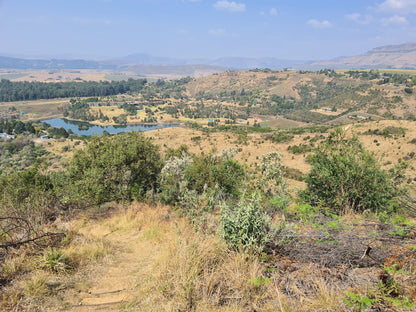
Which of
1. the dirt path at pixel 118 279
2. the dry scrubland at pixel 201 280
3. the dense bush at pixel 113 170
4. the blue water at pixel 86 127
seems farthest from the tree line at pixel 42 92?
the dry scrubland at pixel 201 280

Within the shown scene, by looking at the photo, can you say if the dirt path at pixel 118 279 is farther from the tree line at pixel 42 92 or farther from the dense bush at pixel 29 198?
the tree line at pixel 42 92

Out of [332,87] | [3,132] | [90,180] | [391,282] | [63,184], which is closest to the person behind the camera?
[391,282]

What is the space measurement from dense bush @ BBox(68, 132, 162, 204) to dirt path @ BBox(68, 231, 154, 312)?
5011 millimetres

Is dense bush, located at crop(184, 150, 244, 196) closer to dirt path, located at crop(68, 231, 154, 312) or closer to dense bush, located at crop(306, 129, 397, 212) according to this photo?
dense bush, located at crop(306, 129, 397, 212)

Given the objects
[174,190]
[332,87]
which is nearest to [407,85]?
[332,87]

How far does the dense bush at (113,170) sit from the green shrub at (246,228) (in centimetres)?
671

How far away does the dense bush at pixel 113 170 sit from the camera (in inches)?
393

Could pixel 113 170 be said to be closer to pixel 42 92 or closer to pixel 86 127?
pixel 86 127

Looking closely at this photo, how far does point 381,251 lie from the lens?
12.3 feet

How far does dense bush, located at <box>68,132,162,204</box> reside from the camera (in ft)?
32.7

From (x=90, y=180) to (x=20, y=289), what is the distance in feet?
23.5

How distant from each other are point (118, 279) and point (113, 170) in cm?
731

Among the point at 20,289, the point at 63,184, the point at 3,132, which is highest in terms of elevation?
the point at 20,289

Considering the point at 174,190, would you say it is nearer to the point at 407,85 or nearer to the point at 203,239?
the point at 203,239
